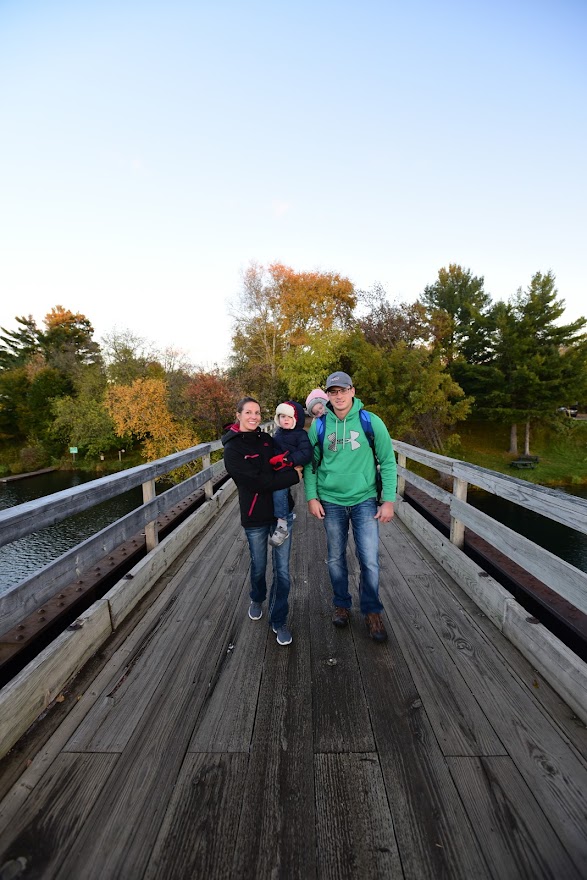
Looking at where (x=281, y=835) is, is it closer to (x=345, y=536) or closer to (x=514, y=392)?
(x=345, y=536)

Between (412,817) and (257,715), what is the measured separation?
806 mm

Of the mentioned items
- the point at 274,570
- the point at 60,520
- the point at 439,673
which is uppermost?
the point at 60,520

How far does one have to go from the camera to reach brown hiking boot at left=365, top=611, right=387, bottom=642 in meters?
2.52

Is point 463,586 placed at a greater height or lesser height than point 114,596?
lesser

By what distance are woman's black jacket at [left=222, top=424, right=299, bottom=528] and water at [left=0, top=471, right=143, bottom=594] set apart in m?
9.44

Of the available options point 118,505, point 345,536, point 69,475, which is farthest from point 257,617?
point 69,475

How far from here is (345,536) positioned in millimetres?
2771

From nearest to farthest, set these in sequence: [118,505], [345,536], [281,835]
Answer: [281,835]
[345,536]
[118,505]

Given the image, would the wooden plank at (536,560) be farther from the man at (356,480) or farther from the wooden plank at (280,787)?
the wooden plank at (280,787)

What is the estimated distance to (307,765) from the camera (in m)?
1.64

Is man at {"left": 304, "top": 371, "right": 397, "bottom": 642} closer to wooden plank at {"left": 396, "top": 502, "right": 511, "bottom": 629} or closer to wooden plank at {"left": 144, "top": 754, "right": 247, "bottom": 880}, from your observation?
wooden plank at {"left": 396, "top": 502, "right": 511, "bottom": 629}

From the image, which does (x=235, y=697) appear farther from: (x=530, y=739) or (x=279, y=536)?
(x=530, y=739)

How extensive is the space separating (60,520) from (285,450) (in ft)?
4.52

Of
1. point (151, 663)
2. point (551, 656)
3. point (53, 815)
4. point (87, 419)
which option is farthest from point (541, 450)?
point (87, 419)
